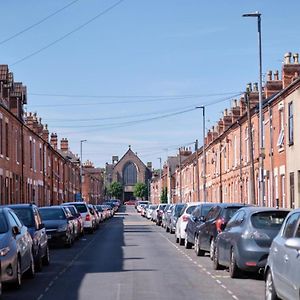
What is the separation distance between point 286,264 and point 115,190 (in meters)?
167

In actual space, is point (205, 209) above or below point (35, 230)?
above

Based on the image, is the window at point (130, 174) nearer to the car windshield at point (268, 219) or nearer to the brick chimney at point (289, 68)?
the brick chimney at point (289, 68)

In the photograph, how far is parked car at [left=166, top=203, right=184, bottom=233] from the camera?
3611cm

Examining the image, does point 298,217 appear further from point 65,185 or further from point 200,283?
point 65,185

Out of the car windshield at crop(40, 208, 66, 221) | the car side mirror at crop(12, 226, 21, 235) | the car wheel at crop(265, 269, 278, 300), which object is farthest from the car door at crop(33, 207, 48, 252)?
the car windshield at crop(40, 208, 66, 221)

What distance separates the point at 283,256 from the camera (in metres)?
10.4

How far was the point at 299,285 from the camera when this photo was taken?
368 inches

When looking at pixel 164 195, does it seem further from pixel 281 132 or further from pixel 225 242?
pixel 225 242

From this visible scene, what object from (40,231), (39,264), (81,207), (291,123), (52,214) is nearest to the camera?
(39,264)

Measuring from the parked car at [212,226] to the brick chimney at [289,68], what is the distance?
1603 cm

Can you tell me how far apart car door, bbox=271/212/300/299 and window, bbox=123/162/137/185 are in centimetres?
17065

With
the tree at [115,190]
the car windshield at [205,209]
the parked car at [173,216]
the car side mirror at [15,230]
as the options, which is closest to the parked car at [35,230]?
the car side mirror at [15,230]

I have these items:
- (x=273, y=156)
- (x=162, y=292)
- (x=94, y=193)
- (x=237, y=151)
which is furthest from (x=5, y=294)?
(x=94, y=193)

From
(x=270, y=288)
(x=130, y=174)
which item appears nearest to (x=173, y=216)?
(x=270, y=288)
